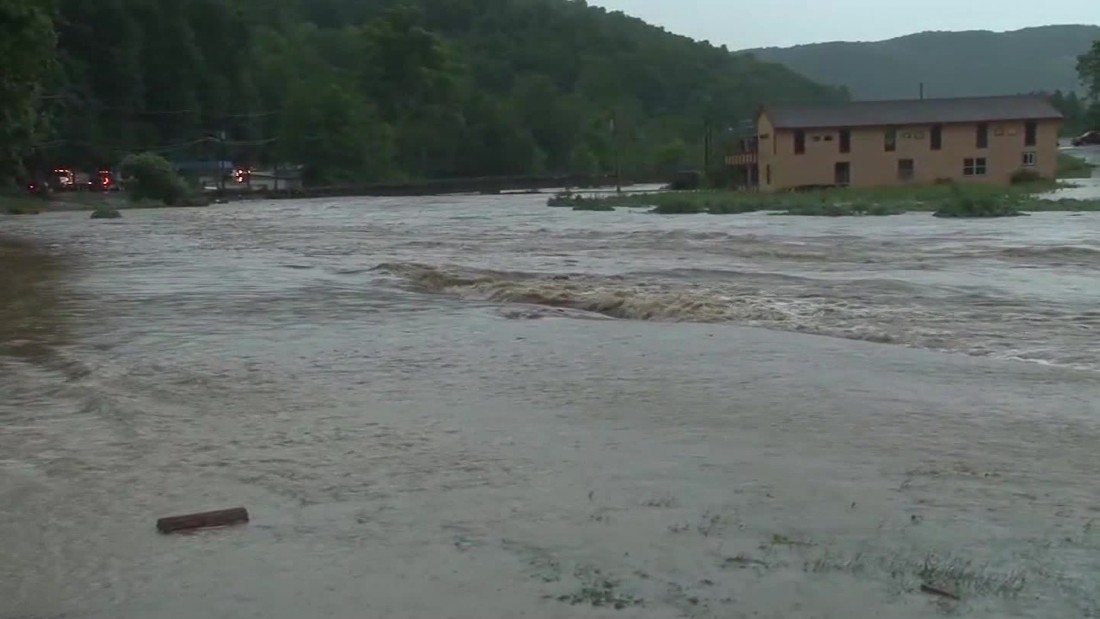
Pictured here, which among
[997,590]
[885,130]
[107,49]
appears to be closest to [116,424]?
[997,590]

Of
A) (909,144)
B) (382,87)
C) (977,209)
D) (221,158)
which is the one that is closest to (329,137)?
(221,158)

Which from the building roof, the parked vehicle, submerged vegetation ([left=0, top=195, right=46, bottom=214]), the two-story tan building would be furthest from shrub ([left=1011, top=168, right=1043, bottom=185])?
submerged vegetation ([left=0, top=195, right=46, bottom=214])

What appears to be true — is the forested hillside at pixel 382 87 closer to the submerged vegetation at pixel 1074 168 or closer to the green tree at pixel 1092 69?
the green tree at pixel 1092 69

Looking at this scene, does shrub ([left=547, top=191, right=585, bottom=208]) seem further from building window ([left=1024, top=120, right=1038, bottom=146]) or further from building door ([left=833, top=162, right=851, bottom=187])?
building window ([left=1024, top=120, right=1038, bottom=146])

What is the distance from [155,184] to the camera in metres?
69.5

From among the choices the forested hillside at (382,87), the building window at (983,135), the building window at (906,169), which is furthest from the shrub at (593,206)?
the building window at (983,135)

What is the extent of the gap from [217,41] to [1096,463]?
313 ft

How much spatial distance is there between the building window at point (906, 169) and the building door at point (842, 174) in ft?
8.28

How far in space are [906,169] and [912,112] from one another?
285cm

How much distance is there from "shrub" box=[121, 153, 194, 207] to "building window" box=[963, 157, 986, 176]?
38648 millimetres

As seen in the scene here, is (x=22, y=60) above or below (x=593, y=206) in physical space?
above

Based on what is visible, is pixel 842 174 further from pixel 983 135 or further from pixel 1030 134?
pixel 1030 134

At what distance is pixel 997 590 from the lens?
222 inches

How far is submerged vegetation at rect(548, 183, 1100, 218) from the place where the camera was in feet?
128
